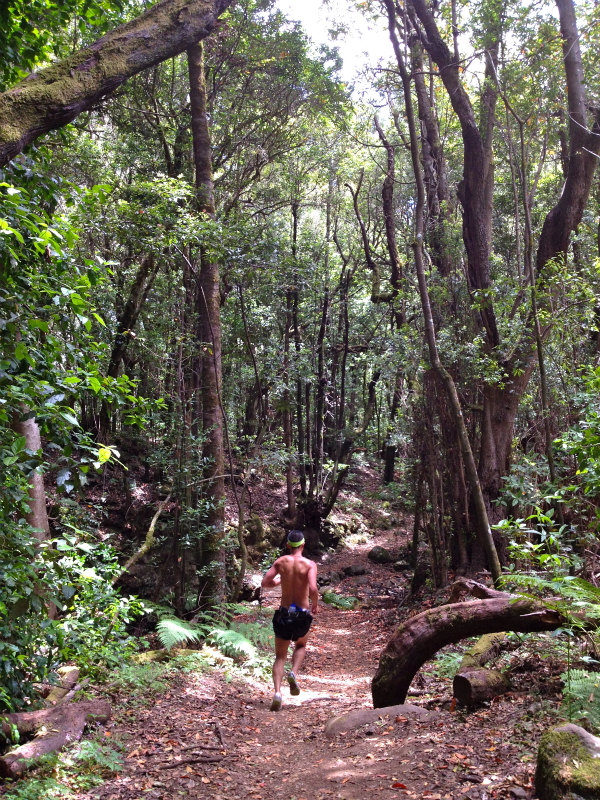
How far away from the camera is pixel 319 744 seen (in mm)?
4945

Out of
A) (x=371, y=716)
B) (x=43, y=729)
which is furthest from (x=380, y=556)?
(x=43, y=729)

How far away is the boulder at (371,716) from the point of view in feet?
16.1

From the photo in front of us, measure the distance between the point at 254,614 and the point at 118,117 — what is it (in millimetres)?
12215

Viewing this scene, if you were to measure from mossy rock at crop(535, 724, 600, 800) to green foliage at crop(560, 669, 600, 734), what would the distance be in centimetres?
60

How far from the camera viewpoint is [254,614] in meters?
10.3

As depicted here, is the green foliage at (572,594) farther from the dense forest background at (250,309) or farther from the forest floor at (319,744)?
the forest floor at (319,744)

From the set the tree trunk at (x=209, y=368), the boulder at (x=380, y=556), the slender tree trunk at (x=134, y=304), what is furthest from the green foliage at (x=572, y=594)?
the boulder at (x=380, y=556)

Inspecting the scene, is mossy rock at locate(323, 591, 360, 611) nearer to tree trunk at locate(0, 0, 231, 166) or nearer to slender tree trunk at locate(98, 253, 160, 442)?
slender tree trunk at locate(98, 253, 160, 442)

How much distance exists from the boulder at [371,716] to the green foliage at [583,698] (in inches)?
54.5

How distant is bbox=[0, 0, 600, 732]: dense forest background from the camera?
4.45 m

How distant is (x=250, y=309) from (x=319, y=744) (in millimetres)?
11767

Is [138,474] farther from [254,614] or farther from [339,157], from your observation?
[339,157]

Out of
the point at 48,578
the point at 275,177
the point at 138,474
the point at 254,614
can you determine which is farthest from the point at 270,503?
the point at 48,578

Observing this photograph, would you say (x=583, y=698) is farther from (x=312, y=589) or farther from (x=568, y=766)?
(x=312, y=589)
